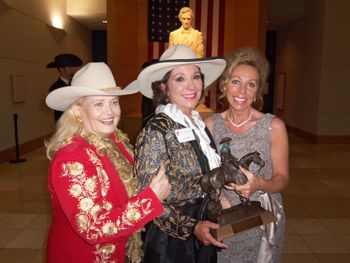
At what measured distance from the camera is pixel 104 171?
1.57m

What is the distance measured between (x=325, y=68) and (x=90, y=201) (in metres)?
10.1

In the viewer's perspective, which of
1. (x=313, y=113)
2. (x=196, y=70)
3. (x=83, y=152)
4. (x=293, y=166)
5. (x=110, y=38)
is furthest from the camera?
(x=313, y=113)

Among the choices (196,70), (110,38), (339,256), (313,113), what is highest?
(110,38)

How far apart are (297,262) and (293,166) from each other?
4184 mm

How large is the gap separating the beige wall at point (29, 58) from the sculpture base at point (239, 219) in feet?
22.6

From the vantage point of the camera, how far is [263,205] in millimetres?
1946

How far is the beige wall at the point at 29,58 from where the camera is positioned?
7.50 metres

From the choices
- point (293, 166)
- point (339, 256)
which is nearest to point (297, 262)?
point (339, 256)

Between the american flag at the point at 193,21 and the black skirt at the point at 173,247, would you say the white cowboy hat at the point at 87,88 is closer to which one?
the black skirt at the point at 173,247

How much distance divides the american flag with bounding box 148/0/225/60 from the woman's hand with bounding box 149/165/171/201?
8.58 metres

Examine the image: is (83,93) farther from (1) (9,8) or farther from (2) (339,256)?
(1) (9,8)

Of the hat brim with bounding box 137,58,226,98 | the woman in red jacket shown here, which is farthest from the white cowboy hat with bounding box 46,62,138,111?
the hat brim with bounding box 137,58,226,98

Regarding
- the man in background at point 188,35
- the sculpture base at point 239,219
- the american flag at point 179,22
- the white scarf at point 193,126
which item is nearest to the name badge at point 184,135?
the white scarf at point 193,126

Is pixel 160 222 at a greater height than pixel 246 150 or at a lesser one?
lesser
